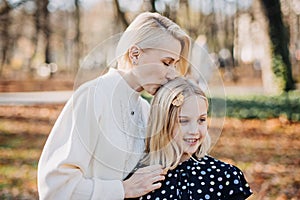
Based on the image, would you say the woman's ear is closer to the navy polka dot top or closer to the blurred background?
A: the blurred background

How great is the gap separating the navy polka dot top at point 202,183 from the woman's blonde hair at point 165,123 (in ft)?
0.20

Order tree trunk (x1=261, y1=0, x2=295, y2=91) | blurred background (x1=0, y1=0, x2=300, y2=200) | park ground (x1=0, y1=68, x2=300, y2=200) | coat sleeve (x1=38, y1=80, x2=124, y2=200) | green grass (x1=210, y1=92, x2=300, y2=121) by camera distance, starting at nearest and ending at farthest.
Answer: coat sleeve (x1=38, y1=80, x2=124, y2=200)
park ground (x1=0, y1=68, x2=300, y2=200)
blurred background (x1=0, y1=0, x2=300, y2=200)
green grass (x1=210, y1=92, x2=300, y2=121)
tree trunk (x1=261, y1=0, x2=295, y2=91)

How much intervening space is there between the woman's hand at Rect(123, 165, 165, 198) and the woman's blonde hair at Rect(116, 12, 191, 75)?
400 millimetres

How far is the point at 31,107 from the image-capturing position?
14.5 m

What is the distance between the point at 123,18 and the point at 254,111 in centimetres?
604

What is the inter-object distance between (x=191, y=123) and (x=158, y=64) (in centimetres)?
26

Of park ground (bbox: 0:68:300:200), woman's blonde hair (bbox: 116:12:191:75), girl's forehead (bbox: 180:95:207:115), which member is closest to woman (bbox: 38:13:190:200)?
woman's blonde hair (bbox: 116:12:191:75)

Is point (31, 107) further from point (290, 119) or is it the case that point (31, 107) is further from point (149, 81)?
point (149, 81)

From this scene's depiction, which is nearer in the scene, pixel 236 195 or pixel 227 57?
pixel 236 195

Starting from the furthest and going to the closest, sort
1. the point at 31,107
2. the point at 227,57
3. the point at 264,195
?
the point at 227,57
the point at 31,107
the point at 264,195

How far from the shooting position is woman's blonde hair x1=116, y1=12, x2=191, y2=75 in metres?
2.07

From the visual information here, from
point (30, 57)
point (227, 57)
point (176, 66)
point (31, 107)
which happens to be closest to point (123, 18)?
point (31, 107)

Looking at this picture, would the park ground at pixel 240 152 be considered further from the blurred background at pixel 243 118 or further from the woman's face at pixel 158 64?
the woman's face at pixel 158 64

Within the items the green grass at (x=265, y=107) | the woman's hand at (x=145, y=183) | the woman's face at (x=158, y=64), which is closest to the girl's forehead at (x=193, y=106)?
the woman's face at (x=158, y=64)
